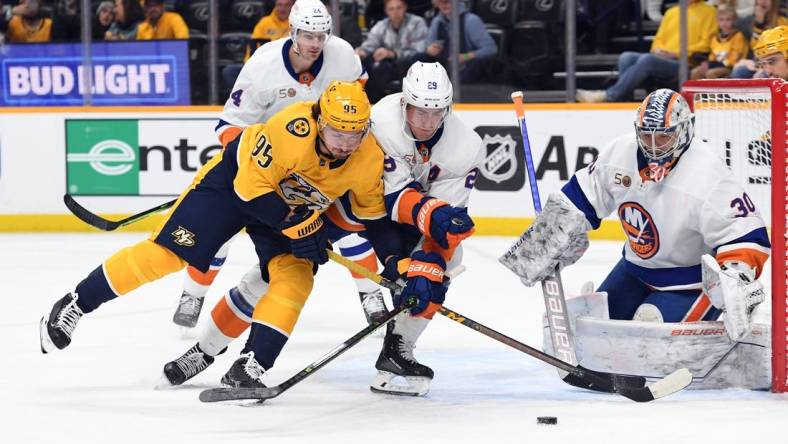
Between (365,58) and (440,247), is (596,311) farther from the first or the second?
(365,58)

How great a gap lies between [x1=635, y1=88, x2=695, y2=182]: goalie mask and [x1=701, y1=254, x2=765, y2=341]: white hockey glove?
0.30 meters

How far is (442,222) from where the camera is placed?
366 cm

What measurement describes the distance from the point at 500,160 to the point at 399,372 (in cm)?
393

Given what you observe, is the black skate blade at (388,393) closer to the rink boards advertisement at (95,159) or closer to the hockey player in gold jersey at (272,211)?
the hockey player in gold jersey at (272,211)

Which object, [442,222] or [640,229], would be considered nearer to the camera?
[442,222]

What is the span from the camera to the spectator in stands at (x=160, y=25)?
8.29m

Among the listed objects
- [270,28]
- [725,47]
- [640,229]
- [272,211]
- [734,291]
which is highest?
[270,28]

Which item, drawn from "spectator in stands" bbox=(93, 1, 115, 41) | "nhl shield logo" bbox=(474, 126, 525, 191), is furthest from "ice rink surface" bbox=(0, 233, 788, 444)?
"spectator in stands" bbox=(93, 1, 115, 41)

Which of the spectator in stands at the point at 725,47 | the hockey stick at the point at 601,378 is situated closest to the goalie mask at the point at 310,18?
the hockey stick at the point at 601,378

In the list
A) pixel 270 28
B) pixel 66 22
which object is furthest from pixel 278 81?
pixel 66 22

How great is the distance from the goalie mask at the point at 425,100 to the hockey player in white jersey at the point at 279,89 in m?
1.04

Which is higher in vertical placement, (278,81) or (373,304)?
(278,81)

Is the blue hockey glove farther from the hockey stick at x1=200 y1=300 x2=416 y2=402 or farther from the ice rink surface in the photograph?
the ice rink surface

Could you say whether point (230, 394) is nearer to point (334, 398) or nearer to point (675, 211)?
point (334, 398)
